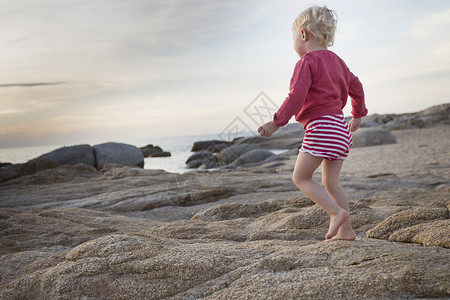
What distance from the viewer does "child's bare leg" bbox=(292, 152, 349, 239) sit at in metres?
2.43

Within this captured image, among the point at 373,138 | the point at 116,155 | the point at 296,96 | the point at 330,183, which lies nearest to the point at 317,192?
the point at 330,183

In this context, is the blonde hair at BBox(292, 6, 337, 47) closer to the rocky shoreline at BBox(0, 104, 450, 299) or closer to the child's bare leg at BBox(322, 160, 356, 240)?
the child's bare leg at BBox(322, 160, 356, 240)

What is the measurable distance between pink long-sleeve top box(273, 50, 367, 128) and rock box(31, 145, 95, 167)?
13.2 meters

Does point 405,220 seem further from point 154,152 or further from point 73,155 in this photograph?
point 154,152

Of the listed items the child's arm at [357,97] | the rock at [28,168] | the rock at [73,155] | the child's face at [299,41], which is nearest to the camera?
the child's face at [299,41]

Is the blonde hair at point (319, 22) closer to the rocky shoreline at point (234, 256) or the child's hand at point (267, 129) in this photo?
the child's hand at point (267, 129)

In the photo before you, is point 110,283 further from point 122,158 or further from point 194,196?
point 122,158

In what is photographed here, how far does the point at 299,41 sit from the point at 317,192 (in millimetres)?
1087

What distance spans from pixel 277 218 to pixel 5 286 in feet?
7.16

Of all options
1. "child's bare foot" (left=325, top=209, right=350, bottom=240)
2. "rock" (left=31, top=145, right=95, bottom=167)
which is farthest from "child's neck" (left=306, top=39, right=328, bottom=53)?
"rock" (left=31, top=145, right=95, bottom=167)

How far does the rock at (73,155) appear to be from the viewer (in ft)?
46.4

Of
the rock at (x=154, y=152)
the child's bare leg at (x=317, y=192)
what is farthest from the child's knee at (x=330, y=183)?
the rock at (x=154, y=152)

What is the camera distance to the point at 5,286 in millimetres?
2344

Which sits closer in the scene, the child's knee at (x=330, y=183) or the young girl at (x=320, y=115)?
the young girl at (x=320, y=115)
